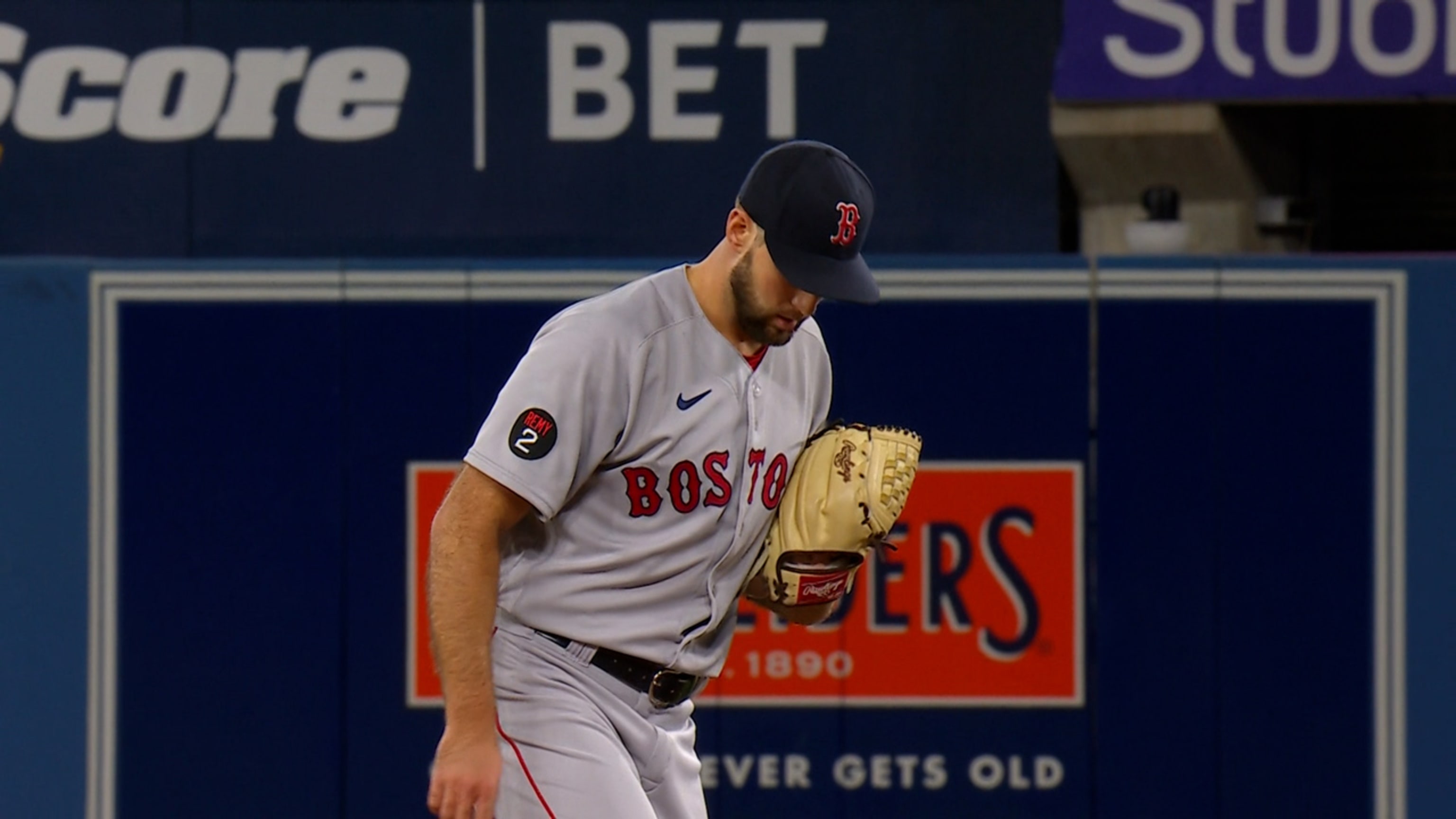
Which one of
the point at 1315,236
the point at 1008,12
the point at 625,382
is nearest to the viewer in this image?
the point at 625,382

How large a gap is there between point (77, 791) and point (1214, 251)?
3.75 metres

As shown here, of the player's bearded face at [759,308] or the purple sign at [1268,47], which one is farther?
the purple sign at [1268,47]

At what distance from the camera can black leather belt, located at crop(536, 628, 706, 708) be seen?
335cm

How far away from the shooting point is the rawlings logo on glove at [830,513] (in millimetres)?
3543

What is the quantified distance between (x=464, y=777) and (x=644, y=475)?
571mm

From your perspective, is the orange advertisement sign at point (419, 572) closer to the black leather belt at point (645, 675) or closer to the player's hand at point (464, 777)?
the black leather belt at point (645, 675)

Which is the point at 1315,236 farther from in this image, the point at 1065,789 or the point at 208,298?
the point at 208,298

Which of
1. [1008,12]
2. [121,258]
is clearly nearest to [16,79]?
[121,258]

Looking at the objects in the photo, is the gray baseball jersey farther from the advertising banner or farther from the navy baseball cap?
the advertising banner

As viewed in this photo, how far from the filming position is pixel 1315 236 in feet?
22.8

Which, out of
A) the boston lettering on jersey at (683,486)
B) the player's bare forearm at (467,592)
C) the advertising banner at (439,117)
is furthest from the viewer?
the advertising banner at (439,117)

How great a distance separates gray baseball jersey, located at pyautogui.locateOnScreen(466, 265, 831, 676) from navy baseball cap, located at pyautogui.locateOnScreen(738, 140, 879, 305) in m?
0.25

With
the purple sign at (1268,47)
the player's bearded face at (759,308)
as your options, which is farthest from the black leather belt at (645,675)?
the purple sign at (1268,47)

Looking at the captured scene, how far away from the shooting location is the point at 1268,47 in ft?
18.9
